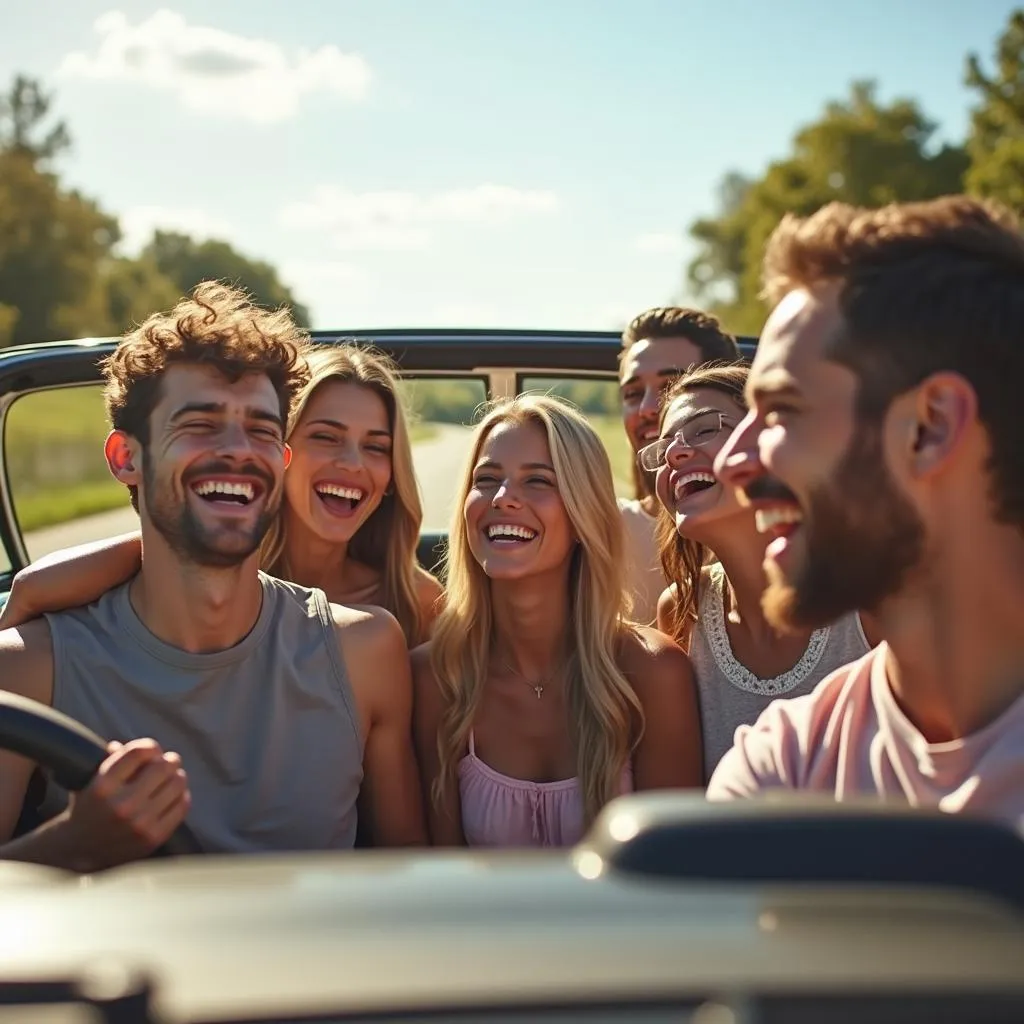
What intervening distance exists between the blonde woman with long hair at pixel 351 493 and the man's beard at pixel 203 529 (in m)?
0.88

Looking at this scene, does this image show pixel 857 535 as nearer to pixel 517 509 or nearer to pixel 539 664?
pixel 517 509

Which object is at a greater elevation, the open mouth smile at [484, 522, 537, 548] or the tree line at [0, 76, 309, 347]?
the tree line at [0, 76, 309, 347]

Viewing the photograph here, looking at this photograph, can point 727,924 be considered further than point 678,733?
No

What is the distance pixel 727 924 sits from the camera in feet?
3.14

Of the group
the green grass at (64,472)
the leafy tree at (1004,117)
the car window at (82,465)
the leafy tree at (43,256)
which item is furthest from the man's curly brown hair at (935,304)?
the leafy tree at (43,256)

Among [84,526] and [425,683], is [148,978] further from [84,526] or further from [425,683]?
[84,526]

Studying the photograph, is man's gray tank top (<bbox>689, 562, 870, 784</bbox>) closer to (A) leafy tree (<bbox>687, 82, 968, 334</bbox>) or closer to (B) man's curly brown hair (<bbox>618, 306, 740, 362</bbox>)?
(B) man's curly brown hair (<bbox>618, 306, 740, 362</bbox>)

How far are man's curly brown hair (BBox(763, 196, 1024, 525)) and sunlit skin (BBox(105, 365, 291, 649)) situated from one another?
4.77ft

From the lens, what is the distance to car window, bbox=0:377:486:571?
172 inches

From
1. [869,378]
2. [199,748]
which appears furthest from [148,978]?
[199,748]

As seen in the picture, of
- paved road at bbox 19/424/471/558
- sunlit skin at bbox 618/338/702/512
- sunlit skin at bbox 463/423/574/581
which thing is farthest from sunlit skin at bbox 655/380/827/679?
paved road at bbox 19/424/471/558

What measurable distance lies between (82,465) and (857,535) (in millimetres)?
38537

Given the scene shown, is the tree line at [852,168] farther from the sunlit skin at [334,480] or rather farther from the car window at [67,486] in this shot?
the sunlit skin at [334,480]

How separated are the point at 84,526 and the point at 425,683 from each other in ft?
78.3
